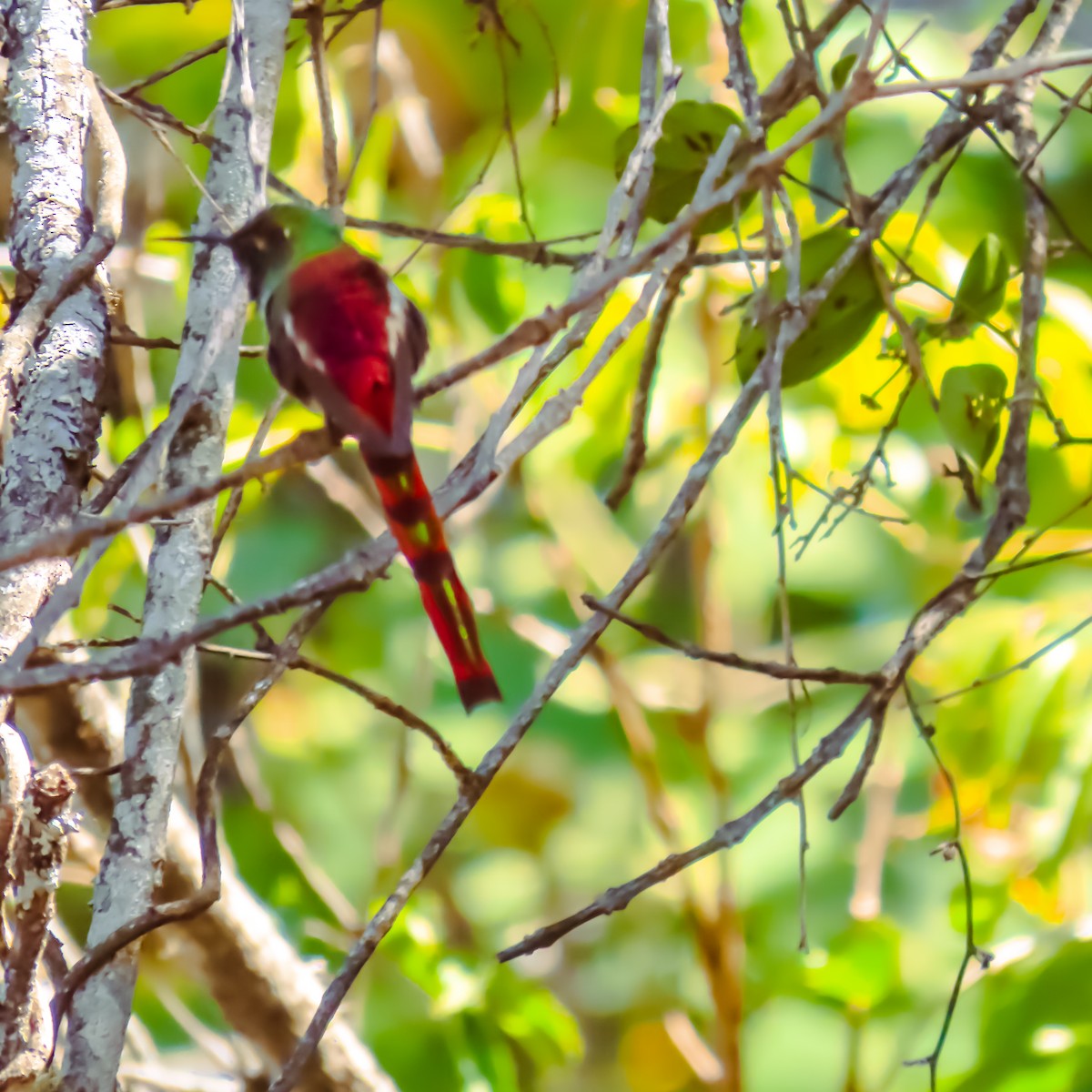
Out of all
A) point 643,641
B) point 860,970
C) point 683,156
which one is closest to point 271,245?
point 683,156

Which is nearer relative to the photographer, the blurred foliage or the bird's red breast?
the bird's red breast

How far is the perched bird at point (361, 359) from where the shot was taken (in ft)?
2.85

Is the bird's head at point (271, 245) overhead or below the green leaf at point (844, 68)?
below

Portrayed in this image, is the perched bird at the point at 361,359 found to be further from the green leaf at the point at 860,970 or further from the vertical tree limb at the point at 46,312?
the green leaf at the point at 860,970

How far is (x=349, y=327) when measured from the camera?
0.93 m

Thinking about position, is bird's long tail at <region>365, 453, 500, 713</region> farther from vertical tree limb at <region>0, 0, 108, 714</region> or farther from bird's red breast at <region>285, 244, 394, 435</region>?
vertical tree limb at <region>0, 0, 108, 714</region>

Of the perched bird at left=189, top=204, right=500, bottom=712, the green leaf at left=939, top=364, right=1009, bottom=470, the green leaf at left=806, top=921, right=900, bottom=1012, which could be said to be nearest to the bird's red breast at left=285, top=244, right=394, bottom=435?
the perched bird at left=189, top=204, right=500, bottom=712

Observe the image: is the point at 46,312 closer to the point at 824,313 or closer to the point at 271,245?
the point at 271,245

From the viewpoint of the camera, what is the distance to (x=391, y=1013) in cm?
189

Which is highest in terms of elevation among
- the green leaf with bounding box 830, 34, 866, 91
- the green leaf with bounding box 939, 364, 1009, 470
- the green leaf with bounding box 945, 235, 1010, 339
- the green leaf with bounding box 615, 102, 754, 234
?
the green leaf with bounding box 830, 34, 866, 91

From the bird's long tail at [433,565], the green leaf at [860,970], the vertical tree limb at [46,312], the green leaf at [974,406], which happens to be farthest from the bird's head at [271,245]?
the green leaf at [860,970]

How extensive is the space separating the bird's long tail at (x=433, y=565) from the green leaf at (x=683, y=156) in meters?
0.44

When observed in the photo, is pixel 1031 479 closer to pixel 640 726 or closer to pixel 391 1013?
pixel 640 726

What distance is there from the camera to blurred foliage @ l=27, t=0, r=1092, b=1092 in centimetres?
167
